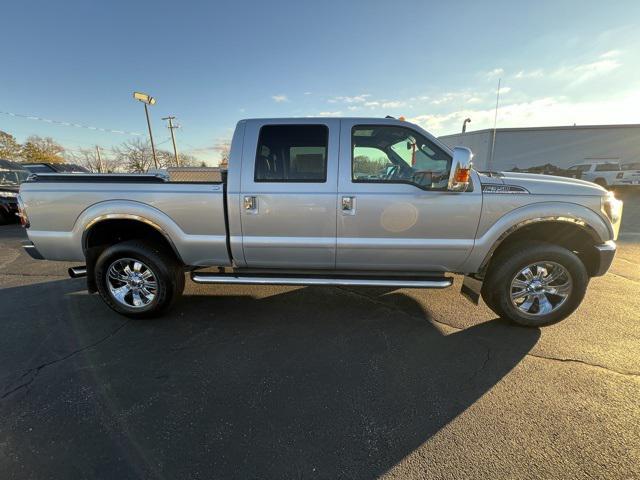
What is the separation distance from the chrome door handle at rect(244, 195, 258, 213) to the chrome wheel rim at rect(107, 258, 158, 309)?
1.32 m

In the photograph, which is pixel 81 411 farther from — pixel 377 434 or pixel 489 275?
pixel 489 275

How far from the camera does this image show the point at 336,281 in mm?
3061

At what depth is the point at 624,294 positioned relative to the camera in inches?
155

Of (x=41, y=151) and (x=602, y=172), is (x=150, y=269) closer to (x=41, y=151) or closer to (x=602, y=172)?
(x=602, y=172)

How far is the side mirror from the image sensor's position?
2547 millimetres

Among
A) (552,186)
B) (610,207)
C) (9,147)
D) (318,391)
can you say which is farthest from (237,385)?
(9,147)

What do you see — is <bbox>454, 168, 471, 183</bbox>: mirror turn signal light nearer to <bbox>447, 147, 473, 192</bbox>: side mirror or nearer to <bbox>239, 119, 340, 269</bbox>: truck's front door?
<bbox>447, 147, 473, 192</bbox>: side mirror

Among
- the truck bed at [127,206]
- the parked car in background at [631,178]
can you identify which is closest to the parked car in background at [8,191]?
the truck bed at [127,206]

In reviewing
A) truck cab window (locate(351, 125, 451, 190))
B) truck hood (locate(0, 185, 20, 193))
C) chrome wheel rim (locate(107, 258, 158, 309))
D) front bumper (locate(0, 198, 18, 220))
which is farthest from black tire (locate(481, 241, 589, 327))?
truck hood (locate(0, 185, 20, 193))

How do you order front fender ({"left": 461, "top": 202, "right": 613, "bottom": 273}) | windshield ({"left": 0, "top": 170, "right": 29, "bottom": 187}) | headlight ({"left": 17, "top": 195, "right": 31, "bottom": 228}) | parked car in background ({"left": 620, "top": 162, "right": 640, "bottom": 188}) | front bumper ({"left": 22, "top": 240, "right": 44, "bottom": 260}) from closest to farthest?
front fender ({"left": 461, "top": 202, "right": 613, "bottom": 273}), headlight ({"left": 17, "top": 195, "right": 31, "bottom": 228}), front bumper ({"left": 22, "top": 240, "right": 44, "bottom": 260}), windshield ({"left": 0, "top": 170, "right": 29, "bottom": 187}), parked car in background ({"left": 620, "top": 162, "right": 640, "bottom": 188})

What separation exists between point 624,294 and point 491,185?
2.89m

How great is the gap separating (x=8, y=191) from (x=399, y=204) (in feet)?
41.4

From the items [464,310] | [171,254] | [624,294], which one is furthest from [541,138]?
[171,254]

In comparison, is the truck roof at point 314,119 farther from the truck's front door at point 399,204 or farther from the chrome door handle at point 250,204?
the chrome door handle at point 250,204
